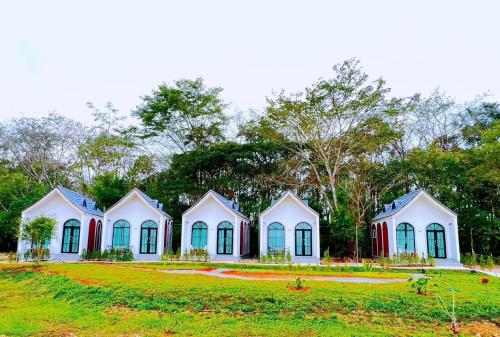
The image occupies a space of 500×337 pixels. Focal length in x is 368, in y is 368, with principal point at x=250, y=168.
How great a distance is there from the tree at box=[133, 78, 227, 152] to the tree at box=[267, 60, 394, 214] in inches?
295

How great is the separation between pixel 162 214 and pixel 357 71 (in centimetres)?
1561

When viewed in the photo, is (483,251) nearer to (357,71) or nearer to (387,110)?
(387,110)

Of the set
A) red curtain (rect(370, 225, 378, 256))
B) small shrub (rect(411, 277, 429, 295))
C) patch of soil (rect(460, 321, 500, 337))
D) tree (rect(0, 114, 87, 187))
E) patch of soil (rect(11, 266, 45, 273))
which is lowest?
patch of soil (rect(460, 321, 500, 337))

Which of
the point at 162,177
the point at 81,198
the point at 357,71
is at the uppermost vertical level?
the point at 357,71

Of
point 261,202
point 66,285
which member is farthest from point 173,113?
point 66,285

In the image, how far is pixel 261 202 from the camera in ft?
96.3

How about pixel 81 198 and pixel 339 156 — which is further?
pixel 339 156

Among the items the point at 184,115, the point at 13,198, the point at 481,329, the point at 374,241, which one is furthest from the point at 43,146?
the point at 481,329

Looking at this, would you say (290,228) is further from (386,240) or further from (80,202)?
(80,202)

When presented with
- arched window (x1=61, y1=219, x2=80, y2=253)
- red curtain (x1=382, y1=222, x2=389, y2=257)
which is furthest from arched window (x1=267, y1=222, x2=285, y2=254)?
arched window (x1=61, y1=219, x2=80, y2=253)

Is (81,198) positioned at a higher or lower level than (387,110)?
lower

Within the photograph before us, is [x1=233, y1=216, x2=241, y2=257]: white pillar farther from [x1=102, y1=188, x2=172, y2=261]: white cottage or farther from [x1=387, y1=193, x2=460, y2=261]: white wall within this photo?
[x1=387, y1=193, x2=460, y2=261]: white wall

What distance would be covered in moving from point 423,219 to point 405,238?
5.02ft

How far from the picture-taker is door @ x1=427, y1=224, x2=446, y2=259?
20.8 m
